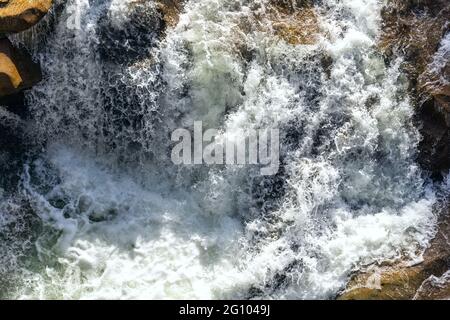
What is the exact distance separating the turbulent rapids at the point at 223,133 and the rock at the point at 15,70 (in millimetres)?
168

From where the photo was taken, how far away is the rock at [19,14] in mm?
7469

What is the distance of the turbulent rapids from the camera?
7500 millimetres

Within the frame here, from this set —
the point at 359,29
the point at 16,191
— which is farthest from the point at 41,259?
the point at 359,29

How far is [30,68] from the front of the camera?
7820 millimetres

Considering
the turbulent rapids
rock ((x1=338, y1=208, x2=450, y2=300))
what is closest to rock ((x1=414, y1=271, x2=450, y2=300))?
rock ((x1=338, y1=208, x2=450, y2=300))

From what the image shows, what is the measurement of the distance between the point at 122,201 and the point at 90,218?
0.43 meters

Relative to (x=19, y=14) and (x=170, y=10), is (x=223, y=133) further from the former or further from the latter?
(x=19, y=14)

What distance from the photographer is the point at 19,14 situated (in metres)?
7.45

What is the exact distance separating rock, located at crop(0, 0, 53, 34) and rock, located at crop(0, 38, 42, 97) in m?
0.23

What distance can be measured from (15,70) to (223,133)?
2571mm

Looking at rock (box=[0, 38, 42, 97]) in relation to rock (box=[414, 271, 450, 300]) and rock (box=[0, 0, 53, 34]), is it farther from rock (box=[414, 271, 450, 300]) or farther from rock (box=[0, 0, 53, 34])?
rock (box=[414, 271, 450, 300])

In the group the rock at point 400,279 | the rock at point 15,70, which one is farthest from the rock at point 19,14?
the rock at point 400,279

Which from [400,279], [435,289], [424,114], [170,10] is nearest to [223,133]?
[170,10]

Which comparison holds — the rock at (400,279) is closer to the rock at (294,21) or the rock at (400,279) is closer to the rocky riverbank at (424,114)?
the rocky riverbank at (424,114)
